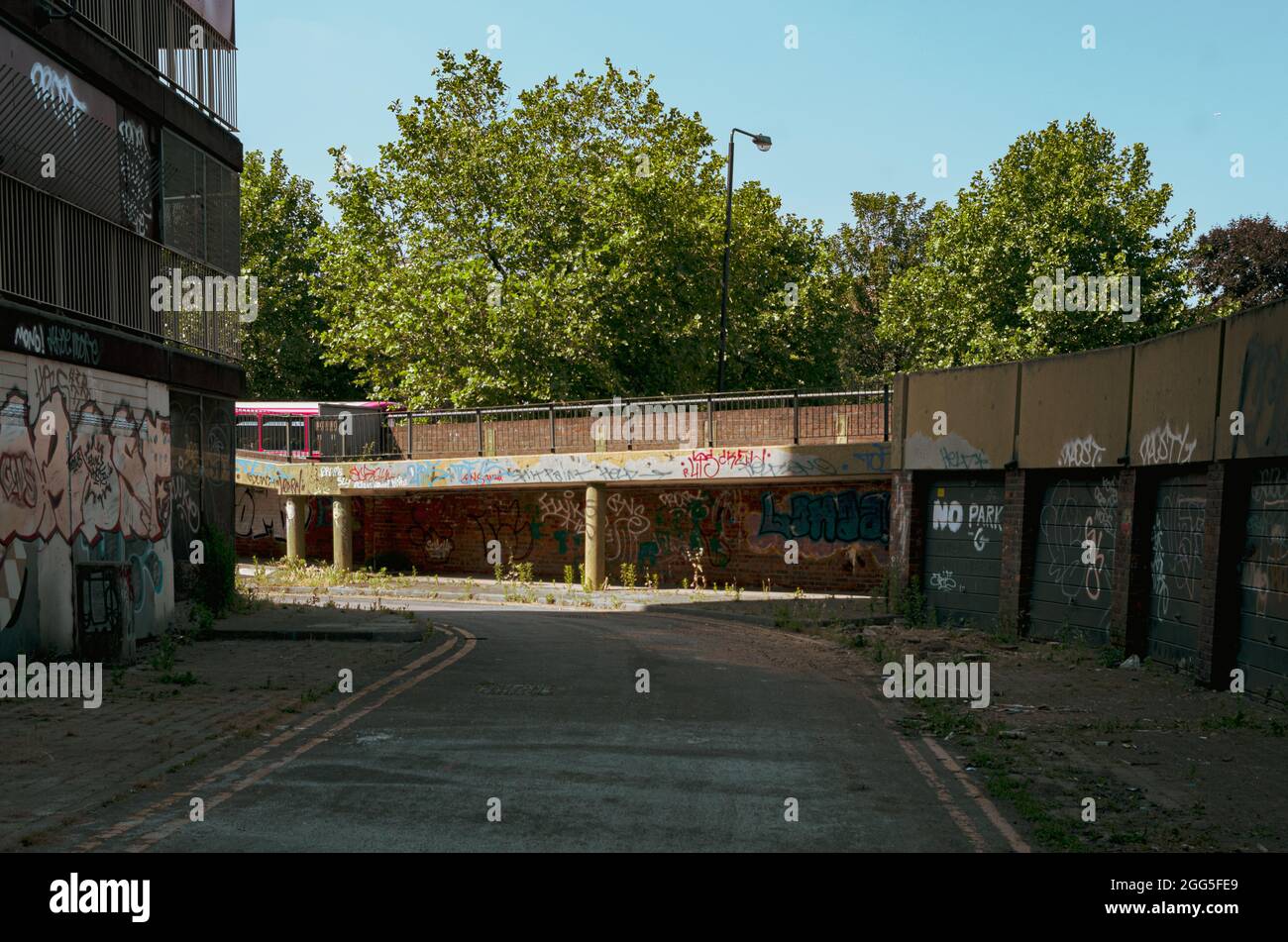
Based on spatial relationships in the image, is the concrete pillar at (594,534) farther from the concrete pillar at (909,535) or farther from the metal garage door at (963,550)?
the metal garage door at (963,550)

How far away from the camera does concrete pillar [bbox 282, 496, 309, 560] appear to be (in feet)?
120

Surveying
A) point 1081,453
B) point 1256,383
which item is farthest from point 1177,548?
point 1256,383

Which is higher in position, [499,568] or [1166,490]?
[1166,490]

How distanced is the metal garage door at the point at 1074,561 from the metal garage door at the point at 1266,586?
362 centimetres

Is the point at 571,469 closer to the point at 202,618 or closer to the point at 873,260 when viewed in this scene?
the point at 202,618

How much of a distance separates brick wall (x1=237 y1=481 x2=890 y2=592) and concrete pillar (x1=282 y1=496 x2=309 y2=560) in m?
1.45

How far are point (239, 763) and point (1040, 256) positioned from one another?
136 feet

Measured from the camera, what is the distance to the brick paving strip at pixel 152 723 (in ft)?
25.1

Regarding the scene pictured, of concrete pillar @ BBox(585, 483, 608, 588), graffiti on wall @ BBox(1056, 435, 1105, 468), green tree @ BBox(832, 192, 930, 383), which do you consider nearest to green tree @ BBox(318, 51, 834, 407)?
concrete pillar @ BBox(585, 483, 608, 588)

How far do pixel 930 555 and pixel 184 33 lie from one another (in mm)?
14952

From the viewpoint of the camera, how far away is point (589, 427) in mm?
30578

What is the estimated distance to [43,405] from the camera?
13594 mm

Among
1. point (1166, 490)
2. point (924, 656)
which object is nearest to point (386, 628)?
point (924, 656)
